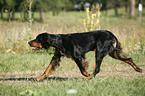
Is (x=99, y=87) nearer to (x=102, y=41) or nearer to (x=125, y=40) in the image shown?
(x=102, y=41)

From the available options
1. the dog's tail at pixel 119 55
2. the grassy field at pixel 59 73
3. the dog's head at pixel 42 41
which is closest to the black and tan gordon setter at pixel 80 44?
the dog's head at pixel 42 41

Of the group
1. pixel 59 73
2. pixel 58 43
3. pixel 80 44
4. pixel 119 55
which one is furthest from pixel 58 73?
pixel 119 55

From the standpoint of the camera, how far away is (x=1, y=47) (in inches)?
278

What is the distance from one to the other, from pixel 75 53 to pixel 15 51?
369 cm

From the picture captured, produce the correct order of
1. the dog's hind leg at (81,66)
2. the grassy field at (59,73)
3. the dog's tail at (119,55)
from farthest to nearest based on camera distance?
1. the dog's tail at (119,55)
2. the dog's hind leg at (81,66)
3. the grassy field at (59,73)

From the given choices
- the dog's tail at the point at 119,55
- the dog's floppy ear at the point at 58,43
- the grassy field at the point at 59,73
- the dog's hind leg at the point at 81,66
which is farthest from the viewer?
the dog's tail at the point at 119,55

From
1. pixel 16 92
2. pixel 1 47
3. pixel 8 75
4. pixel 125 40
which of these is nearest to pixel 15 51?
pixel 1 47

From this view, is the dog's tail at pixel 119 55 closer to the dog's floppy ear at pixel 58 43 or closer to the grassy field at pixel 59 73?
the grassy field at pixel 59 73

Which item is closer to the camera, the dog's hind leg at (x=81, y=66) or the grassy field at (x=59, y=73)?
the grassy field at (x=59, y=73)

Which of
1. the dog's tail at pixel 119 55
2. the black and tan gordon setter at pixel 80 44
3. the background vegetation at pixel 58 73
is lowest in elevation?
the background vegetation at pixel 58 73

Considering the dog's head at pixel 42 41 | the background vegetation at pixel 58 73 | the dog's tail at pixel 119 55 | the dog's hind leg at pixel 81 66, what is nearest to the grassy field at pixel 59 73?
the background vegetation at pixel 58 73

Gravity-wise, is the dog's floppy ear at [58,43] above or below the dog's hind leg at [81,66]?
above

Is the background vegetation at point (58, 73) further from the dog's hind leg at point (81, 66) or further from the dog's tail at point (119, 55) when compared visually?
the dog's tail at point (119, 55)

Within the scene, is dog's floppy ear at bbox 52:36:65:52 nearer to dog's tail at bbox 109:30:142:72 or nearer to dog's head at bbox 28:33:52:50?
dog's head at bbox 28:33:52:50
